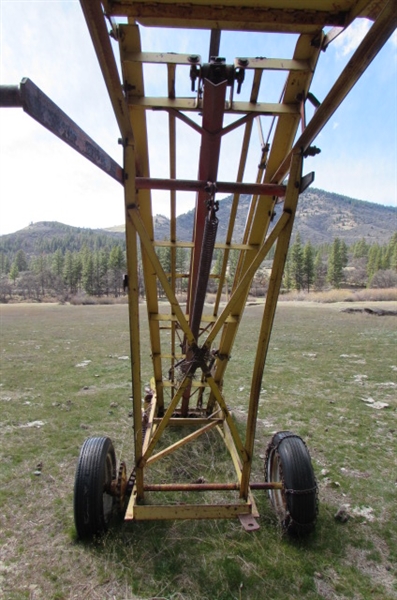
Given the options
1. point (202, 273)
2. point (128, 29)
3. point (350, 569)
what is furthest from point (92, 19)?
point (350, 569)

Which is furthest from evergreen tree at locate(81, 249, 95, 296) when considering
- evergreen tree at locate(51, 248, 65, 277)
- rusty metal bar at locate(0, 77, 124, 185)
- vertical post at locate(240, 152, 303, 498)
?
rusty metal bar at locate(0, 77, 124, 185)

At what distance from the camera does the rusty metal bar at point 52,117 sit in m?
1.37

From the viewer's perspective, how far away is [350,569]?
3248 mm

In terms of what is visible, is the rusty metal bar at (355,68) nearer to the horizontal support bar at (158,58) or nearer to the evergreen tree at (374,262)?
the horizontal support bar at (158,58)

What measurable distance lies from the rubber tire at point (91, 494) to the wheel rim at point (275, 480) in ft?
5.86

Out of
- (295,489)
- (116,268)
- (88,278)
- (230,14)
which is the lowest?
(295,489)

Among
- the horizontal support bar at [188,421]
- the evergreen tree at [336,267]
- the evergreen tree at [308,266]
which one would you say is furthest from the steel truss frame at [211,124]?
the evergreen tree at [336,267]

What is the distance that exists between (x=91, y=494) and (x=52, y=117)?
3.23 meters

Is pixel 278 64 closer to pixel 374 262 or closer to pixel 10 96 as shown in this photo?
pixel 10 96

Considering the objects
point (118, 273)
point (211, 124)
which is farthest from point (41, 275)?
point (211, 124)

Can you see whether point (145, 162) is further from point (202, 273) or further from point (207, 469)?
point (207, 469)

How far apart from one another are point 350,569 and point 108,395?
5765 millimetres

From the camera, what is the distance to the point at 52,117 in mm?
1631

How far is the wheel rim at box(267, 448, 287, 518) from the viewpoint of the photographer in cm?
387
